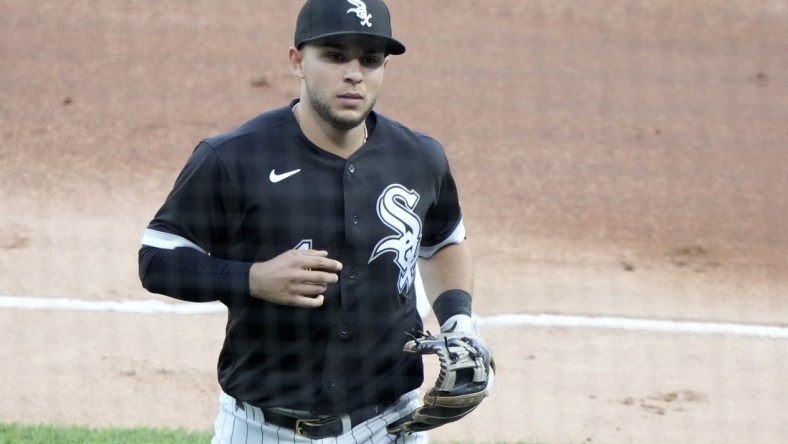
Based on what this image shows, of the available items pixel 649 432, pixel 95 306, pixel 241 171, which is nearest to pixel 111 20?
pixel 95 306

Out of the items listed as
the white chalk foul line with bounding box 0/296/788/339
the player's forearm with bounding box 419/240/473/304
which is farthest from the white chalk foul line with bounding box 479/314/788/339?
the player's forearm with bounding box 419/240/473/304

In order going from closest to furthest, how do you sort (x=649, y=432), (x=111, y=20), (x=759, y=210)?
(x=649, y=432) → (x=759, y=210) → (x=111, y=20)

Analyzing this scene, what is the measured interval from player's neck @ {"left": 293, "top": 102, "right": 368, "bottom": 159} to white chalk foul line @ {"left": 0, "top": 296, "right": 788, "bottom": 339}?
10.7 ft

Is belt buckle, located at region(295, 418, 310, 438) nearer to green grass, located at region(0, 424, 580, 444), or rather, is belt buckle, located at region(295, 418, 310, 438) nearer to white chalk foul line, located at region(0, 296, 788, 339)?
green grass, located at region(0, 424, 580, 444)

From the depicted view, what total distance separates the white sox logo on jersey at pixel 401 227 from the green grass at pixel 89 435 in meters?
1.98

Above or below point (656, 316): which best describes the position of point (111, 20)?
above

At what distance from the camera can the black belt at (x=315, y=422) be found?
299cm

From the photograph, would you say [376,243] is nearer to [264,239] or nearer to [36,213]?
[264,239]

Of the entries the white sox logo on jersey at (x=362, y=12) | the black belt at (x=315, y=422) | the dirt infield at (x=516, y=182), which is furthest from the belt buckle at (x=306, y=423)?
the dirt infield at (x=516, y=182)

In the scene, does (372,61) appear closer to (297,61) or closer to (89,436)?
(297,61)

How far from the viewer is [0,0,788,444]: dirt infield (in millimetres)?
5555

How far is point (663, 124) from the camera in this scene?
8.79 metres

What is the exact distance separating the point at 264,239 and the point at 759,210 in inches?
220

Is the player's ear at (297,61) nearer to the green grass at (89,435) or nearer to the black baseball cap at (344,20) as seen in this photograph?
the black baseball cap at (344,20)
